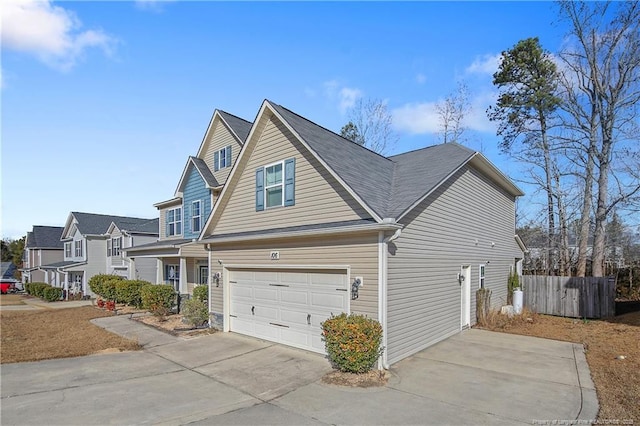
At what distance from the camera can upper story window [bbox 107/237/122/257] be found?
27753 mm

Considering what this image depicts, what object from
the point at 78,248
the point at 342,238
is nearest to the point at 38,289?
the point at 78,248

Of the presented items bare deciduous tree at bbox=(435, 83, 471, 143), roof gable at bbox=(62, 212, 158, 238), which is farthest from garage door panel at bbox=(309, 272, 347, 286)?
roof gable at bbox=(62, 212, 158, 238)

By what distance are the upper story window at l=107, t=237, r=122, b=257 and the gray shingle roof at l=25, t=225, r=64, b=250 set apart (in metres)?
14.4

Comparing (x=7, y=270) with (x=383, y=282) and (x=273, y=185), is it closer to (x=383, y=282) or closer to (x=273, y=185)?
(x=273, y=185)

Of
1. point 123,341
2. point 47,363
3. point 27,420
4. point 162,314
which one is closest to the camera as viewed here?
point 27,420

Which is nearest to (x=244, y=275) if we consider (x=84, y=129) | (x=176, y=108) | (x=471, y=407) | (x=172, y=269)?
(x=176, y=108)

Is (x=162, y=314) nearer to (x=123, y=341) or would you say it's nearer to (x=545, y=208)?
(x=123, y=341)

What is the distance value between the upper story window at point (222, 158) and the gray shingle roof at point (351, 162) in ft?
24.9

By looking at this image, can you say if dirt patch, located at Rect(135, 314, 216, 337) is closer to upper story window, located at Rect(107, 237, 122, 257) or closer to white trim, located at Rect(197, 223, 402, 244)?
white trim, located at Rect(197, 223, 402, 244)

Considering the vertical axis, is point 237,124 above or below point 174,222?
above

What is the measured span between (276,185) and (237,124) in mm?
8790

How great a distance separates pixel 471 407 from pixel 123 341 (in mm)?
10189

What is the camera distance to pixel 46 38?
31.8 feet

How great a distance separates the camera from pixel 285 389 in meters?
7.21
